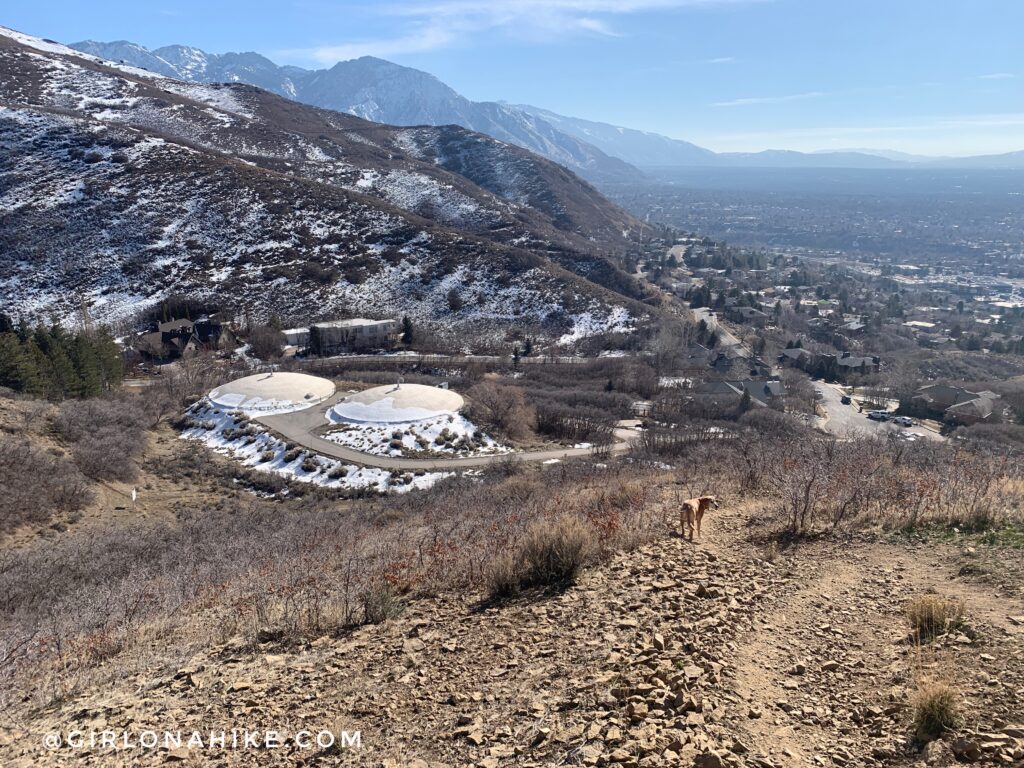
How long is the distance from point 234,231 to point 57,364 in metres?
34.7

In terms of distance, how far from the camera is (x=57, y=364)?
1219 inches

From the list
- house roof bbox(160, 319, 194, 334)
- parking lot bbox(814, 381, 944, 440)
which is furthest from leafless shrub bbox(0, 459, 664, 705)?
house roof bbox(160, 319, 194, 334)

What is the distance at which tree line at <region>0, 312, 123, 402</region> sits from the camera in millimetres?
28953

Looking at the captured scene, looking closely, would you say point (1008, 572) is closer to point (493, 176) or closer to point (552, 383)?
point (552, 383)

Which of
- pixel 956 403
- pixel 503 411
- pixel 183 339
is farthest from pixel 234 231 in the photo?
pixel 956 403

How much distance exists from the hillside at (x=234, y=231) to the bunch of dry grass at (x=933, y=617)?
5204 cm

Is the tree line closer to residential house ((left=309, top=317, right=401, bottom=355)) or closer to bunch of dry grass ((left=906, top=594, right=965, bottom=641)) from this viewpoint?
residential house ((left=309, top=317, right=401, bottom=355))

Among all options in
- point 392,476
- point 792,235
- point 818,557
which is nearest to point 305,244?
point 392,476

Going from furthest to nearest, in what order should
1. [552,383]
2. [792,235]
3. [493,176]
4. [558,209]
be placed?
[792,235] < [493,176] < [558,209] < [552,383]

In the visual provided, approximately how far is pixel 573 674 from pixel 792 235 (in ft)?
718

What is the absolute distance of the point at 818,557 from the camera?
6.57 metres

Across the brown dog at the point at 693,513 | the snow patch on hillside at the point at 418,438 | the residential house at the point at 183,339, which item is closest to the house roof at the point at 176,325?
the residential house at the point at 183,339

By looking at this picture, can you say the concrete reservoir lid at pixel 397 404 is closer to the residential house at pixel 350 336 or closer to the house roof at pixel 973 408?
the residential house at pixel 350 336

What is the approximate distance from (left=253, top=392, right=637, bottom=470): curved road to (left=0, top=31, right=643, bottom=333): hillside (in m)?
25.0
